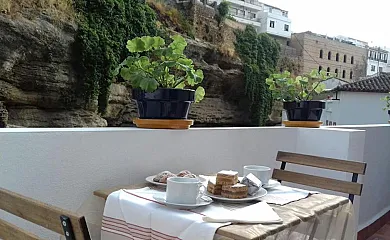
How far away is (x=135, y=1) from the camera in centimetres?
1026

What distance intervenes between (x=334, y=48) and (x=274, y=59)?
277 inches

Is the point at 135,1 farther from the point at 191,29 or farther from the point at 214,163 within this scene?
the point at 214,163

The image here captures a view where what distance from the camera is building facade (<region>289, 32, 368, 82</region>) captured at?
1727 cm

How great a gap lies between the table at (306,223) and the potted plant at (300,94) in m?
1.38

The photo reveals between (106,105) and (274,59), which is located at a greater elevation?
(274,59)

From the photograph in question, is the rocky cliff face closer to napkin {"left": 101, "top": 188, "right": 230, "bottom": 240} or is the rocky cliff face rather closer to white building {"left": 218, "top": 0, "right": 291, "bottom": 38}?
napkin {"left": 101, "top": 188, "right": 230, "bottom": 240}

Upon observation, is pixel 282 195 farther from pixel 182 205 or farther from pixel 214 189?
pixel 182 205

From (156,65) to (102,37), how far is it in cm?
794

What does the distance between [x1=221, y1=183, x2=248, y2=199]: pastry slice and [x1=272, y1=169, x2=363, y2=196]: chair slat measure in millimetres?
562

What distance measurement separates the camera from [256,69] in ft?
44.1

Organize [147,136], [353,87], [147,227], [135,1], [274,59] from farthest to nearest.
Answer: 1. [274,59]
2. [353,87]
3. [135,1]
4. [147,136]
5. [147,227]

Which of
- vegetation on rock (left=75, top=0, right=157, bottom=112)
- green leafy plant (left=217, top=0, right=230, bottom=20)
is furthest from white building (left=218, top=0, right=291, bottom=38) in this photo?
vegetation on rock (left=75, top=0, right=157, bottom=112)

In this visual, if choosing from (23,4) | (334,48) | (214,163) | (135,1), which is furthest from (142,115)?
(334,48)

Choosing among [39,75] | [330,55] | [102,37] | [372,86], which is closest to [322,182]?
[39,75]
